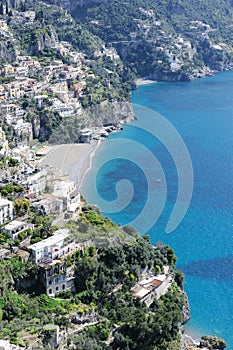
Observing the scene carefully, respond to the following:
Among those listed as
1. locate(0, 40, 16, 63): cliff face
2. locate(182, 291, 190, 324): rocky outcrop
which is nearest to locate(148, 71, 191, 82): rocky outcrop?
locate(0, 40, 16, 63): cliff face

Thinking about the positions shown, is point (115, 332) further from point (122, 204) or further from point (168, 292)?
A: point (122, 204)

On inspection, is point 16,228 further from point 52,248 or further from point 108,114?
point 108,114

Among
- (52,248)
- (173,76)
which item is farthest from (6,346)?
(173,76)

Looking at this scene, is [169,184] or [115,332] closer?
[115,332]

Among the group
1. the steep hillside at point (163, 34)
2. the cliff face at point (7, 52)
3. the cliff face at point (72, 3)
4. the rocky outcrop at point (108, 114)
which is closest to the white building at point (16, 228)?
the rocky outcrop at point (108, 114)

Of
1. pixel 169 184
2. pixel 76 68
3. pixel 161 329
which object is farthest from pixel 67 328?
pixel 76 68

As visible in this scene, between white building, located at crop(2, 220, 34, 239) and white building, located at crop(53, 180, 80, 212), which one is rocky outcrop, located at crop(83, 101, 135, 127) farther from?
white building, located at crop(2, 220, 34, 239)
